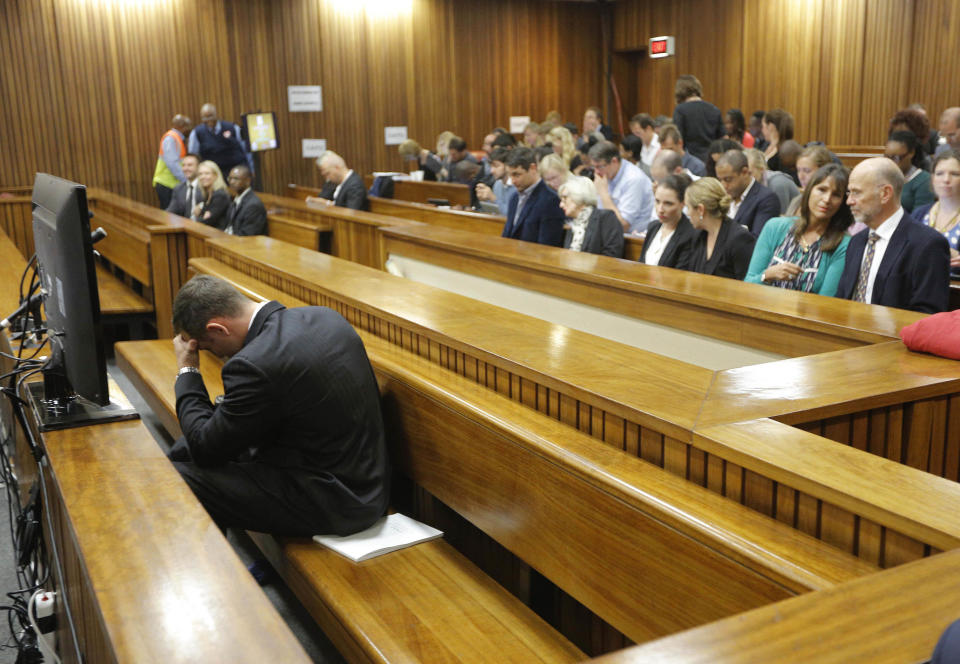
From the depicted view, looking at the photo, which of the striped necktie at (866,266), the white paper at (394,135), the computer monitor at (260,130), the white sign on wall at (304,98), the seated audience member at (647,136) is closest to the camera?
the striped necktie at (866,266)

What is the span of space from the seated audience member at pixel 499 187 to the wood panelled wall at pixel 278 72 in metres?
5.18

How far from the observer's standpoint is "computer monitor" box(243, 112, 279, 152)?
32.8 ft

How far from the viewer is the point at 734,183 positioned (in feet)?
16.9

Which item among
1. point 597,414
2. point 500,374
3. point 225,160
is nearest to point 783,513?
point 597,414

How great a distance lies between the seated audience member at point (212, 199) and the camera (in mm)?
7387

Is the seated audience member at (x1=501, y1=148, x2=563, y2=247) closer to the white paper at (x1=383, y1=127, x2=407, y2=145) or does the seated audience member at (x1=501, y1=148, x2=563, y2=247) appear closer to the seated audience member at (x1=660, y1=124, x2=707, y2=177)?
the seated audience member at (x1=660, y1=124, x2=707, y2=177)

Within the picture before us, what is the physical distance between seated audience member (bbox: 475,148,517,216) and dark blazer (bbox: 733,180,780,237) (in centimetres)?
239

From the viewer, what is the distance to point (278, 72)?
472 inches

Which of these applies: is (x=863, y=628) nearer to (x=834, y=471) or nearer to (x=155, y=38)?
(x=834, y=471)

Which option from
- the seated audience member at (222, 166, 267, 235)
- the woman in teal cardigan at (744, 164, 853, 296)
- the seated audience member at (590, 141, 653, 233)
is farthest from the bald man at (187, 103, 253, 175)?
the woman in teal cardigan at (744, 164, 853, 296)

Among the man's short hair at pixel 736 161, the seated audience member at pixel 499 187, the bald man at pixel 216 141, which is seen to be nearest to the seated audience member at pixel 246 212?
the seated audience member at pixel 499 187

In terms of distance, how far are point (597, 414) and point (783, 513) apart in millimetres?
540

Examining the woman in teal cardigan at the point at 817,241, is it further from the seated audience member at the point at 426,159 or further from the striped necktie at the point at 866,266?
the seated audience member at the point at 426,159

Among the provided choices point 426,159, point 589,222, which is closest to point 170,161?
point 426,159
